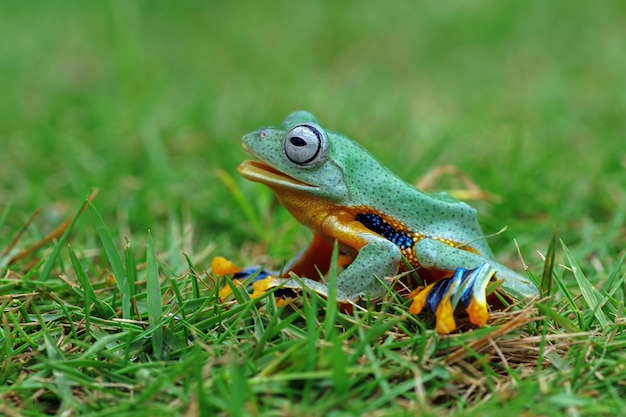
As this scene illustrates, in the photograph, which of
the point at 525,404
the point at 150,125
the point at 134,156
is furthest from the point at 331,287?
the point at 150,125

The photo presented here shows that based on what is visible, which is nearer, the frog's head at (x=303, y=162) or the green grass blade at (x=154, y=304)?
the green grass blade at (x=154, y=304)

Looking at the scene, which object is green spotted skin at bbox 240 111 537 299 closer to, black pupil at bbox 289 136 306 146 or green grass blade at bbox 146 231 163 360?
black pupil at bbox 289 136 306 146

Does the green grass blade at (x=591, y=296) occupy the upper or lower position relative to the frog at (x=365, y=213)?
lower

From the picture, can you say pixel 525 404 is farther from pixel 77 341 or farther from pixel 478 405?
pixel 77 341

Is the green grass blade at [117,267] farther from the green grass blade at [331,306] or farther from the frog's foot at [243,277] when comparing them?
the green grass blade at [331,306]

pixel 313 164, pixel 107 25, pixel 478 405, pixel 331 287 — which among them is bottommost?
pixel 478 405

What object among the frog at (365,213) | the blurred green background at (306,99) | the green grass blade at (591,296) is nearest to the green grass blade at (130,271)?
the frog at (365,213)

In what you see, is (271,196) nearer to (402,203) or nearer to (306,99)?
(402,203)

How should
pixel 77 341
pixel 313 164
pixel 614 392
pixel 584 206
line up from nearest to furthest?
1. pixel 614 392
2. pixel 77 341
3. pixel 313 164
4. pixel 584 206
